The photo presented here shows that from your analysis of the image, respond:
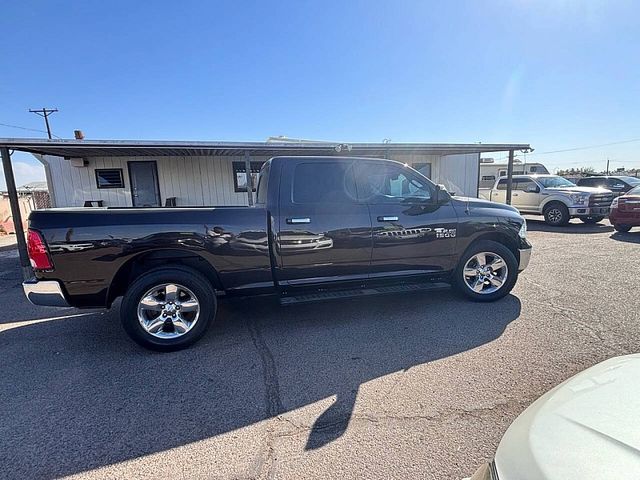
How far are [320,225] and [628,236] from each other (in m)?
10.6

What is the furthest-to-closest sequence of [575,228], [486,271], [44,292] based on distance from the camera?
[575,228], [486,271], [44,292]

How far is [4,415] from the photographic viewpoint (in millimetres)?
2705

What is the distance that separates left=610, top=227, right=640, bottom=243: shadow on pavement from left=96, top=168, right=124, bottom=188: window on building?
14.8 meters

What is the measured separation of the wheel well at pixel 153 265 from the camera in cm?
362

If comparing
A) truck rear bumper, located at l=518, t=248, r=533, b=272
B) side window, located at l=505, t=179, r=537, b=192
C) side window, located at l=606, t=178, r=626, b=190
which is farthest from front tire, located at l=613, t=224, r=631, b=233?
truck rear bumper, located at l=518, t=248, r=533, b=272

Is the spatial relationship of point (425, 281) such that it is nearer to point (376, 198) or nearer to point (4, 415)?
point (376, 198)

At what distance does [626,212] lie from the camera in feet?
33.1

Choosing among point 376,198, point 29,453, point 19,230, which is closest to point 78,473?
point 29,453

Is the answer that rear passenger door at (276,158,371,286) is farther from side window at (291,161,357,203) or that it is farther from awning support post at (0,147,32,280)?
awning support post at (0,147,32,280)

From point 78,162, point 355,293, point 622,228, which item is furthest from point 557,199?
point 78,162

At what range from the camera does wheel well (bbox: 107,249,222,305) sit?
362cm

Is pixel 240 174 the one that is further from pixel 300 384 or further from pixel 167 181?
pixel 300 384

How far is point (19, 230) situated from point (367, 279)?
714 cm

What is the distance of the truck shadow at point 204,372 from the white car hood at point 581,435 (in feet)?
4.36
